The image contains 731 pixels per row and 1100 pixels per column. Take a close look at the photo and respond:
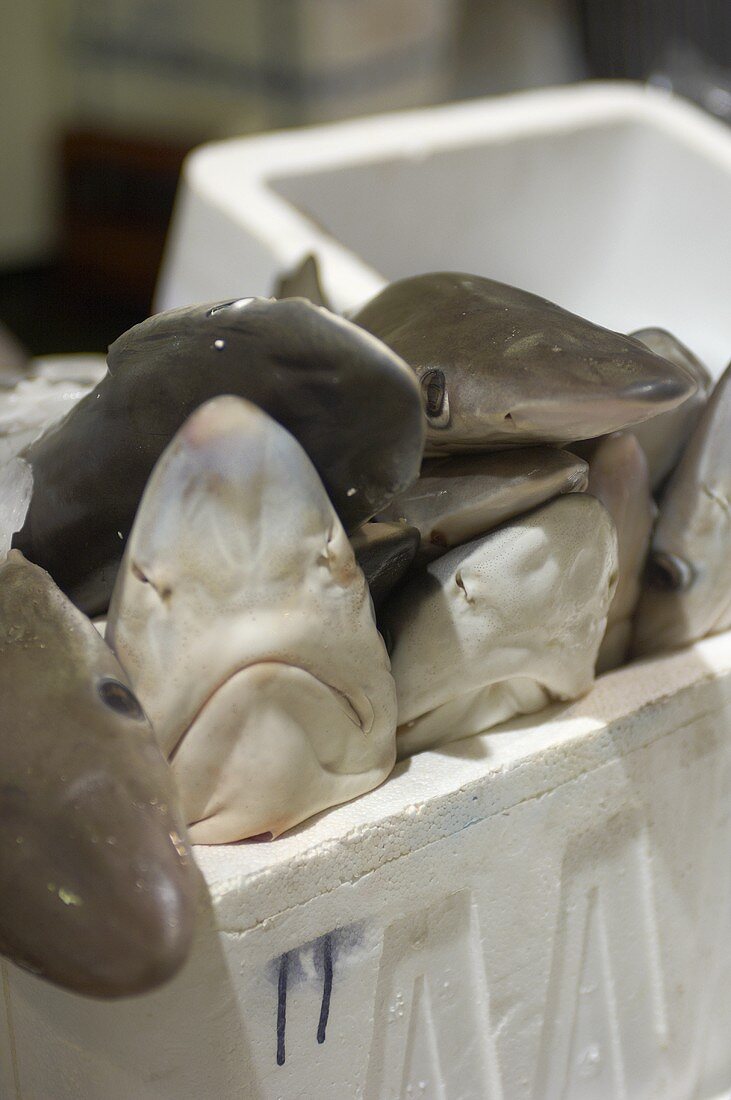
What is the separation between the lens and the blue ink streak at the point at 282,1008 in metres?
0.59

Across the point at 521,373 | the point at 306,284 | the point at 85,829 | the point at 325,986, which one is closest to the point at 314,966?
the point at 325,986

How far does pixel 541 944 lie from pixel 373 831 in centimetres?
16

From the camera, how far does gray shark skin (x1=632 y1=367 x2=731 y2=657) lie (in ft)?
2.31

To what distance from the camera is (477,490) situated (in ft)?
1.96

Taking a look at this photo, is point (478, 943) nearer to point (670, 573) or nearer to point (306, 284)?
point (670, 573)

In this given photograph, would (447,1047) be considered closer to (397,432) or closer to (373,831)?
(373,831)

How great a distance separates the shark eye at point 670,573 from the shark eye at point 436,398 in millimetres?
190

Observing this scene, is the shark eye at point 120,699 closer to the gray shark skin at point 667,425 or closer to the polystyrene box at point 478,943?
the polystyrene box at point 478,943

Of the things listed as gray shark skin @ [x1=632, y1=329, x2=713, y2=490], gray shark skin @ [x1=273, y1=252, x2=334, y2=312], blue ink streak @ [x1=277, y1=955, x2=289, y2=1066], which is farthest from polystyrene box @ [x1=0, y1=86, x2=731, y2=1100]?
gray shark skin @ [x1=273, y1=252, x2=334, y2=312]

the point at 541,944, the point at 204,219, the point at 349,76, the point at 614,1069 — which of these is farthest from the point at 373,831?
the point at 349,76

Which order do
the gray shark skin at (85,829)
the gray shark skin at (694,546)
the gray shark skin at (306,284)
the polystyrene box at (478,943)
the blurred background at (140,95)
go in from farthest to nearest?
the blurred background at (140,95) < the gray shark skin at (306,284) < the gray shark skin at (694,546) < the polystyrene box at (478,943) < the gray shark skin at (85,829)

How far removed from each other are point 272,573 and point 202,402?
8cm

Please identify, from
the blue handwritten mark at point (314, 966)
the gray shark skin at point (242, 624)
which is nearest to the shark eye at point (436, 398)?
the gray shark skin at point (242, 624)

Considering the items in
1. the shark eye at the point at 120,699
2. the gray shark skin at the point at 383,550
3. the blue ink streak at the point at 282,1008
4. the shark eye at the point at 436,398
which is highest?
the shark eye at the point at 436,398
